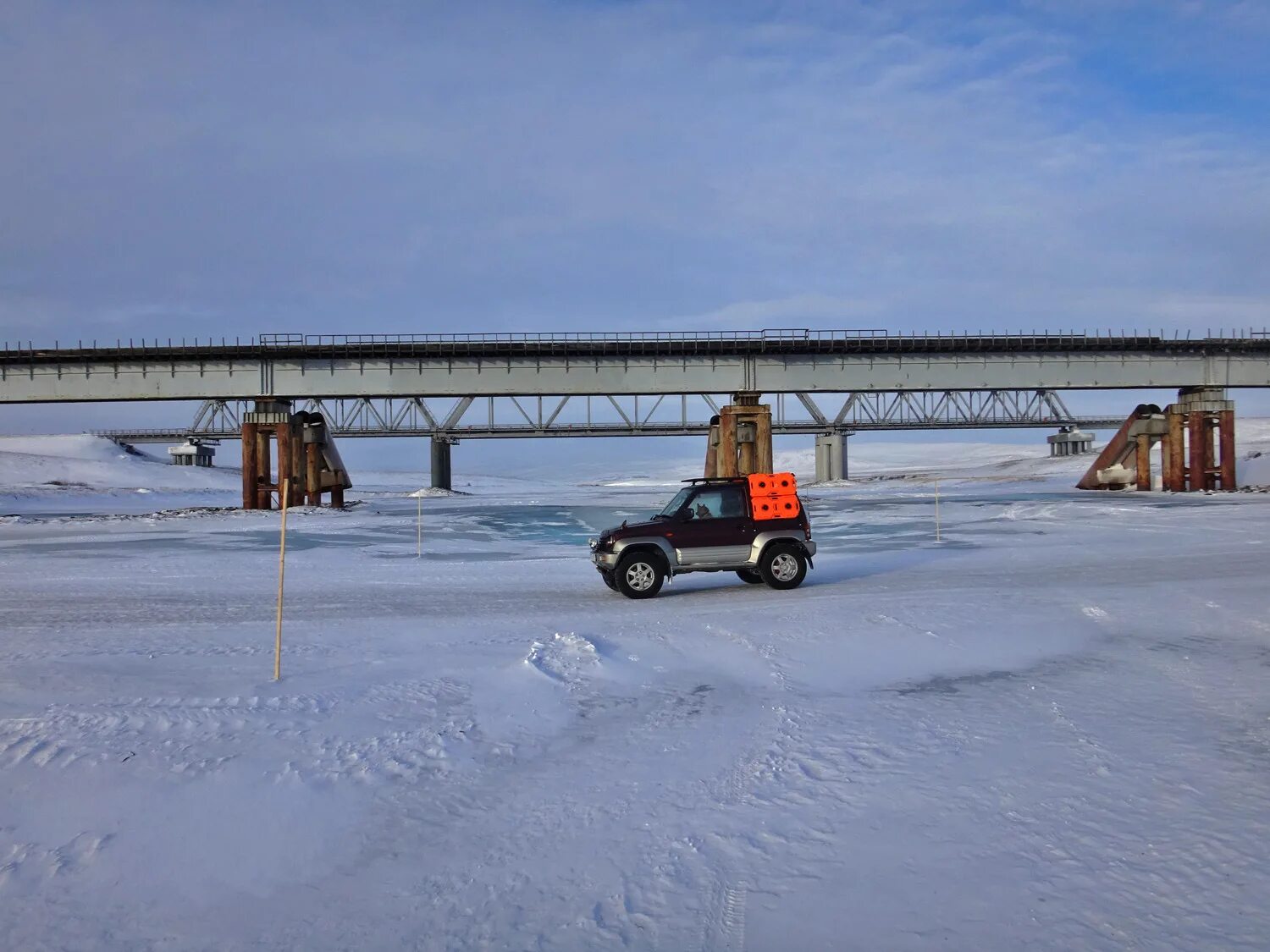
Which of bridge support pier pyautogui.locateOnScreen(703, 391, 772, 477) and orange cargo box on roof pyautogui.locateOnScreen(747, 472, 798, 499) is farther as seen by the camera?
→ bridge support pier pyautogui.locateOnScreen(703, 391, 772, 477)

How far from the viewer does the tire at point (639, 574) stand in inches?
569

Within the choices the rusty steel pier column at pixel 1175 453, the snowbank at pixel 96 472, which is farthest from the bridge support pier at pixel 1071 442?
the snowbank at pixel 96 472

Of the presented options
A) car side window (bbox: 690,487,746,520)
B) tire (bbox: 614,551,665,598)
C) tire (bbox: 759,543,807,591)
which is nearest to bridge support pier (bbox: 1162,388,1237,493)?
tire (bbox: 759,543,807,591)

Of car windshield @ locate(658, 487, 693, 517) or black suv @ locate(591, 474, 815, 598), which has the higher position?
car windshield @ locate(658, 487, 693, 517)

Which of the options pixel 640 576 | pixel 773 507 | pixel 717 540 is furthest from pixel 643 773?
pixel 773 507

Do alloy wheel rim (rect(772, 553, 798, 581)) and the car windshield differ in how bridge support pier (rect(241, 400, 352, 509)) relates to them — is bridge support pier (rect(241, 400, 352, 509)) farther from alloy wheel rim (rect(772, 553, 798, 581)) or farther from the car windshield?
alloy wheel rim (rect(772, 553, 798, 581))

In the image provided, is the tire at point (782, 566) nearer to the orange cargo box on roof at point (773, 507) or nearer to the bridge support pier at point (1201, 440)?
the orange cargo box on roof at point (773, 507)

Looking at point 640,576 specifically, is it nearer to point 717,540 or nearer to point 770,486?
point 717,540

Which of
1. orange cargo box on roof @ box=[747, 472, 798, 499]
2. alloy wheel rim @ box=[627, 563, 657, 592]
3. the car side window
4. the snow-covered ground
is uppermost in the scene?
orange cargo box on roof @ box=[747, 472, 798, 499]

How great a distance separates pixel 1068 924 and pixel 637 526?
1075 cm

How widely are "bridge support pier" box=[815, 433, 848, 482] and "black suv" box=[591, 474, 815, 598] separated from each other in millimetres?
78859

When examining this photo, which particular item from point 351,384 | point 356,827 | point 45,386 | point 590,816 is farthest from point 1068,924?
point 45,386

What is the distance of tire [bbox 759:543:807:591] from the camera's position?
49.2 feet

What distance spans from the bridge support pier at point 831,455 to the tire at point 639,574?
79.7 metres
